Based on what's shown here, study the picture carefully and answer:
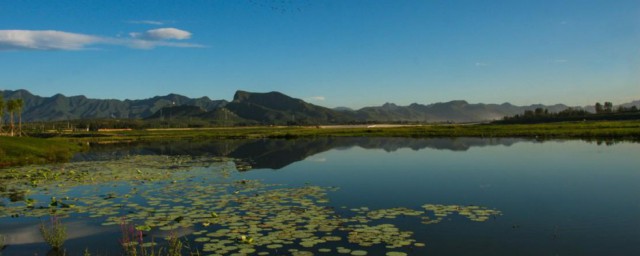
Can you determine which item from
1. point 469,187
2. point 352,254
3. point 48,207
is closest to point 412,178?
point 469,187

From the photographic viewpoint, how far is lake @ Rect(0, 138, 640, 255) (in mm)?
16191

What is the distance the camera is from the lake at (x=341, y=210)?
16.2 metres

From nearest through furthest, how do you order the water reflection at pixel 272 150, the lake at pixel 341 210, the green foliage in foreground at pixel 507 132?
the lake at pixel 341 210 → the water reflection at pixel 272 150 → the green foliage in foreground at pixel 507 132

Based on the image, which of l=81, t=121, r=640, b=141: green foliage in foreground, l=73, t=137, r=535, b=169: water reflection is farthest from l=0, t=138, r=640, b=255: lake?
l=81, t=121, r=640, b=141: green foliage in foreground

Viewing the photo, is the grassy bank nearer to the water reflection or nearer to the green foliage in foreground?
the water reflection

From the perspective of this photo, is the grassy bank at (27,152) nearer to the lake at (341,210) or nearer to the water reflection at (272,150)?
the water reflection at (272,150)

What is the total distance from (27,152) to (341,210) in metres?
47.0

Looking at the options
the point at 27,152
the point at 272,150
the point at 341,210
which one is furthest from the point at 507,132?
the point at 27,152

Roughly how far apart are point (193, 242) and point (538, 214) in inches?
616

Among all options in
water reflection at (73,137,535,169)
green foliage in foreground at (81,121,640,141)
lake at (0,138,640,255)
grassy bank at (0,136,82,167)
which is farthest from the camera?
green foliage in foreground at (81,121,640,141)

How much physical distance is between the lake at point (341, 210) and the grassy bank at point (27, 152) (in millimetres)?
11368

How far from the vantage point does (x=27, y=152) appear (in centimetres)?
5256

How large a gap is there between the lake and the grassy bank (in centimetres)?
1137

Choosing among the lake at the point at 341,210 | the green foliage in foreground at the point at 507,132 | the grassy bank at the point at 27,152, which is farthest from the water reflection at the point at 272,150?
the green foliage in foreground at the point at 507,132
